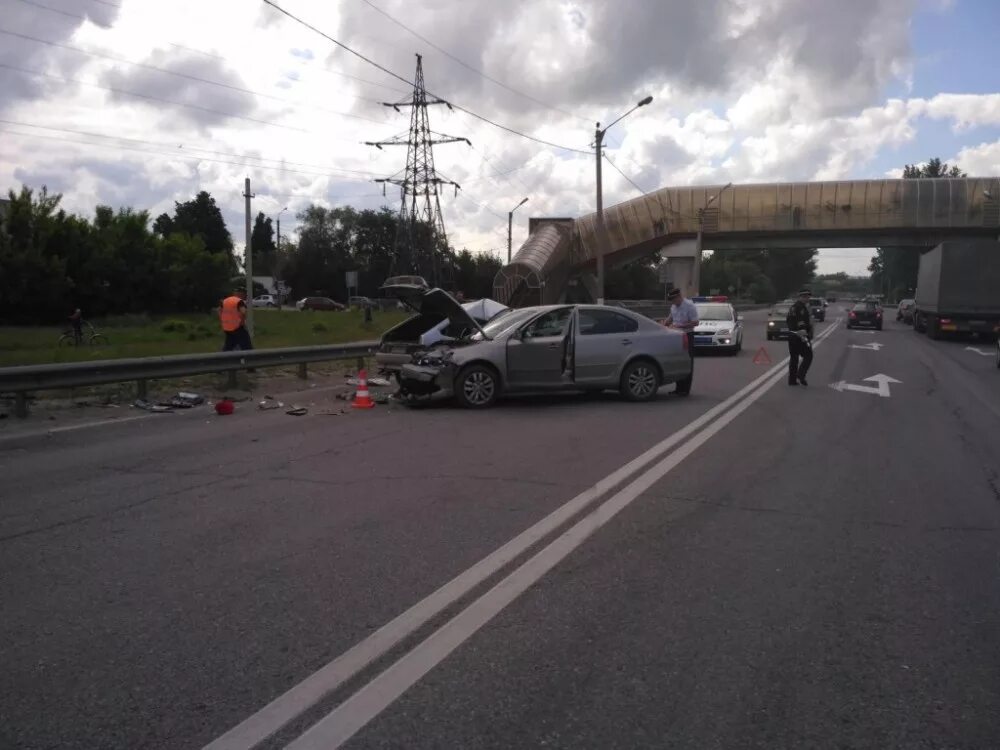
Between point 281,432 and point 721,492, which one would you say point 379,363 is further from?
point 721,492

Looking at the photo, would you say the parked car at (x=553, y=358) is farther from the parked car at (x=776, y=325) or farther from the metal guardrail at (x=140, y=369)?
the parked car at (x=776, y=325)

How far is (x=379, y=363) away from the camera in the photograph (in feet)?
50.3

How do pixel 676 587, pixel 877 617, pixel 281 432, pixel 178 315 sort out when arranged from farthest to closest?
pixel 178 315, pixel 281 432, pixel 676 587, pixel 877 617

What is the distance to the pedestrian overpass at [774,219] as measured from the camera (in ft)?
158

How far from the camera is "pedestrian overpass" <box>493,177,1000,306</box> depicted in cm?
4803

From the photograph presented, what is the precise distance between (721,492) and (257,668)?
15.2ft

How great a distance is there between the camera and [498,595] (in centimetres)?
486

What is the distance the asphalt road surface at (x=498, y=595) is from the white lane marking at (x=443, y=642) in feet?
0.05

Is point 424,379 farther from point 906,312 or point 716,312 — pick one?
point 906,312

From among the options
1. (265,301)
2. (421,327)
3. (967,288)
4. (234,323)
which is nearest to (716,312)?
(967,288)

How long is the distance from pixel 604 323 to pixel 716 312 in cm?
1369

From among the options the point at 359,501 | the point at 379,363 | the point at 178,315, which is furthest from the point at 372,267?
the point at 359,501

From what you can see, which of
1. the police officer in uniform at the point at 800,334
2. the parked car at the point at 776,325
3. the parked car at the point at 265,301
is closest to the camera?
the police officer in uniform at the point at 800,334

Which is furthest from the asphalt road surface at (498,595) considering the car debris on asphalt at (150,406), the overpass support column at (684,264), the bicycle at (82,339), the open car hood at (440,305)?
the overpass support column at (684,264)
